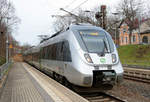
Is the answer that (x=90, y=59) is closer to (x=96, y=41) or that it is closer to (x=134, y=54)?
(x=96, y=41)

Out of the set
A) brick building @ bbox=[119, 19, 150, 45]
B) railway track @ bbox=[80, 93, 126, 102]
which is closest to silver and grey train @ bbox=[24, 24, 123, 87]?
railway track @ bbox=[80, 93, 126, 102]

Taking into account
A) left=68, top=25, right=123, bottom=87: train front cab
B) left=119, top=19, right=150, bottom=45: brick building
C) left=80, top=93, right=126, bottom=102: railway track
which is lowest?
left=80, top=93, right=126, bottom=102: railway track

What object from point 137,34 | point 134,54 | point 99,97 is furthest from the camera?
point 137,34

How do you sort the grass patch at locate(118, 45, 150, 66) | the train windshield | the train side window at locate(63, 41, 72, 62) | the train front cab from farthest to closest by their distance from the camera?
1. the grass patch at locate(118, 45, 150, 66)
2. the train side window at locate(63, 41, 72, 62)
3. the train windshield
4. the train front cab

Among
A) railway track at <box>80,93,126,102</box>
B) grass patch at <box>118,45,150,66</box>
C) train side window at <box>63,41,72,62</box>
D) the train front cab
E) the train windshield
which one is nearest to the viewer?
the train front cab

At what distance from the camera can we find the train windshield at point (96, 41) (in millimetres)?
7824

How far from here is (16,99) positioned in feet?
21.7

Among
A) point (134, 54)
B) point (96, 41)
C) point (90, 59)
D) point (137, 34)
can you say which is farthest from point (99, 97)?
point (137, 34)

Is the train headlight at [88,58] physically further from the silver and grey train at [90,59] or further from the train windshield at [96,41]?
the train windshield at [96,41]

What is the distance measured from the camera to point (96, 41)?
812cm

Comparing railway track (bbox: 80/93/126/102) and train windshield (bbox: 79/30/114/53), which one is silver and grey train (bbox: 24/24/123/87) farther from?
railway track (bbox: 80/93/126/102)

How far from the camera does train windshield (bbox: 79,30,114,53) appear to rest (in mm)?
7824

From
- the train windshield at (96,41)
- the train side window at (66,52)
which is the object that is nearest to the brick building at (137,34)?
the train windshield at (96,41)

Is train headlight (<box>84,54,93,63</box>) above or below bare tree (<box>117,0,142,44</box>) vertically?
below
